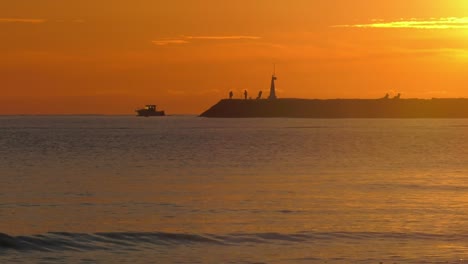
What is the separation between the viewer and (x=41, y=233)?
1139 inches

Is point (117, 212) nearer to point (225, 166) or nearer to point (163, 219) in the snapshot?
point (163, 219)

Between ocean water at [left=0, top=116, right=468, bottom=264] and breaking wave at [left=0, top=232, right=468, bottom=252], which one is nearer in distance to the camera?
ocean water at [left=0, top=116, right=468, bottom=264]

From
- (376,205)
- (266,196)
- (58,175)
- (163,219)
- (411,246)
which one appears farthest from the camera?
(58,175)

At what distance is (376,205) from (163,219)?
26.5 ft

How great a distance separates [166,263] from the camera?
2452cm

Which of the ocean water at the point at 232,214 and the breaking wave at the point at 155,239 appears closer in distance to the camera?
the ocean water at the point at 232,214

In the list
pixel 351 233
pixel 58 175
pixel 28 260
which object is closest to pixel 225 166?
pixel 58 175

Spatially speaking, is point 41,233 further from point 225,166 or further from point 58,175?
point 225,166

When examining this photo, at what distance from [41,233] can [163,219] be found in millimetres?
4507

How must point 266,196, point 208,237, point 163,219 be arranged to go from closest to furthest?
point 208,237
point 163,219
point 266,196

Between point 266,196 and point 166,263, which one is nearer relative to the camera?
point 166,263

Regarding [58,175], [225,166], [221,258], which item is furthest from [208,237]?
[225,166]

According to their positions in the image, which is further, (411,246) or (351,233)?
(351,233)

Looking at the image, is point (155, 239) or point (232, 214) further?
point (232, 214)
